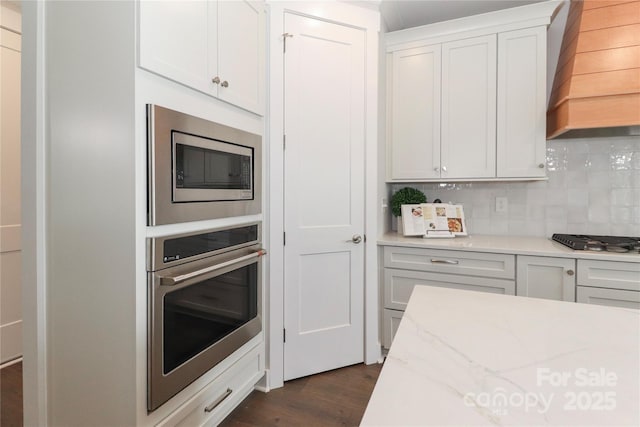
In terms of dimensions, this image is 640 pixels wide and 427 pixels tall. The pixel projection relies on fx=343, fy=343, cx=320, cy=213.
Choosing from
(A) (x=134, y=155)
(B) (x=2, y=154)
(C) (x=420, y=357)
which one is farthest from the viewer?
(B) (x=2, y=154)

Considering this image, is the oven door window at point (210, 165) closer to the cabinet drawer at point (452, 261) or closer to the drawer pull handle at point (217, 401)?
the drawer pull handle at point (217, 401)

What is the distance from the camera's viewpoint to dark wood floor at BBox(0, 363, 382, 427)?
6.02 ft

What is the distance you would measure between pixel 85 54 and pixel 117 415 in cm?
135

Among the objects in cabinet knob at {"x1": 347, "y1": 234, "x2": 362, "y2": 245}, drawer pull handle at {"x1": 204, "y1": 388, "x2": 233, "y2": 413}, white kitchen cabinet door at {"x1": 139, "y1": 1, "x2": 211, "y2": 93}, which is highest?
white kitchen cabinet door at {"x1": 139, "y1": 1, "x2": 211, "y2": 93}

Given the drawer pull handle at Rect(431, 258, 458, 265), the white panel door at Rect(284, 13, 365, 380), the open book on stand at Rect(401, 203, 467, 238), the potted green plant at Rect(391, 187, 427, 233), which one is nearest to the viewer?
the white panel door at Rect(284, 13, 365, 380)

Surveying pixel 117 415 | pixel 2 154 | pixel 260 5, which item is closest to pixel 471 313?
pixel 117 415

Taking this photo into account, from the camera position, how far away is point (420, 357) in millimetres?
685

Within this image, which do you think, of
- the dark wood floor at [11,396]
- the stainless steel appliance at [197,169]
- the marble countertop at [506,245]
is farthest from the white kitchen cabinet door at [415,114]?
the dark wood floor at [11,396]

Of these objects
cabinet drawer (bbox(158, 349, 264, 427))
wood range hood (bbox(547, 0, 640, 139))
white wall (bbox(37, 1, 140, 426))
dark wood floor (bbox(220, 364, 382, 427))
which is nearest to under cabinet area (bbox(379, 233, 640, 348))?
dark wood floor (bbox(220, 364, 382, 427))

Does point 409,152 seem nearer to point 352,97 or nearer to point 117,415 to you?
point 352,97

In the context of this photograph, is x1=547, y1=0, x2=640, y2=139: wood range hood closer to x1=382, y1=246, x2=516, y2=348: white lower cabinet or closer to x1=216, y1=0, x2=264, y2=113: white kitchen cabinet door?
x1=382, y1=246, x2=516, y2=348: white lower cabinet

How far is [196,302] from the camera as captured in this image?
4.83 feet

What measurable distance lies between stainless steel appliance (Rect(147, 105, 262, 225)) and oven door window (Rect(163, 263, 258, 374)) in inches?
12.3

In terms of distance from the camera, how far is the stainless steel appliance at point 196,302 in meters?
1.27
